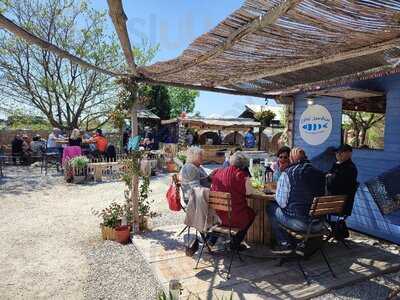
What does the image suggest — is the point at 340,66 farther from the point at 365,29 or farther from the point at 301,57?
the point at 365,29

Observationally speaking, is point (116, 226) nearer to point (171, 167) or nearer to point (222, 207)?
point (222, 207)

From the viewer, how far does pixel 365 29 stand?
2.53 m

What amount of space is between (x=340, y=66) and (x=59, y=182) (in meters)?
8.81

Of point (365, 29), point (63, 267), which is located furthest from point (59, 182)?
point (365, 29)

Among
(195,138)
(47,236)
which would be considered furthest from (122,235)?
(195,138)

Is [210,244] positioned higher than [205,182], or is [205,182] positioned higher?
[205,182]

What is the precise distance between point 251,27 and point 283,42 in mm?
561

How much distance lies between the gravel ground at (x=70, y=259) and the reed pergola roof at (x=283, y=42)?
8.17 ft

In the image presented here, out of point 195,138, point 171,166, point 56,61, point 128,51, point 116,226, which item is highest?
point 56,61

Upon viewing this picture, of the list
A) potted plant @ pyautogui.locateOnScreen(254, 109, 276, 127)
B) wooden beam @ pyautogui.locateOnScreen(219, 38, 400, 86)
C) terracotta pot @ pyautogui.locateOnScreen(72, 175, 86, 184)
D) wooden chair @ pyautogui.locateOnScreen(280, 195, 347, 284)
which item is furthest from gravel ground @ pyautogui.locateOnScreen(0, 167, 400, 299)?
potted plant @ pyautogui.locateOnScreen(254, 109, 276, 127)

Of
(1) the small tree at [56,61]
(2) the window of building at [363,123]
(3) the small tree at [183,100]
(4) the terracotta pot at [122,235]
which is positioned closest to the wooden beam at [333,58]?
(2) the window of building at [363,123]

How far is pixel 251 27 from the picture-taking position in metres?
2.59

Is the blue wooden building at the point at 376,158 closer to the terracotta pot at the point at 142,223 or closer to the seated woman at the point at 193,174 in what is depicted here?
the seated woman at the point at 193,174

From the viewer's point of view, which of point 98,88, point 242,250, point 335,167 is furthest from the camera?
point 98,88
